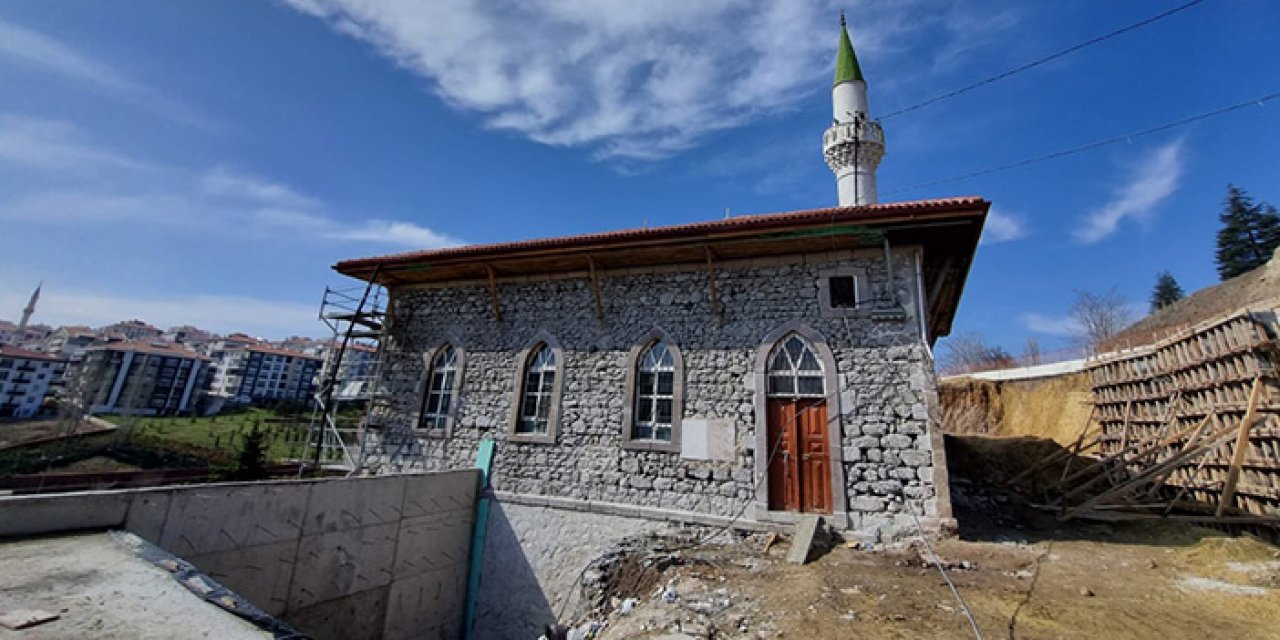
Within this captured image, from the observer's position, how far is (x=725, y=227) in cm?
780

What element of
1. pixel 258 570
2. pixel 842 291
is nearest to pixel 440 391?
pixel 258 570

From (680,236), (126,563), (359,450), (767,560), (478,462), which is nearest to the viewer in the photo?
(126,563)

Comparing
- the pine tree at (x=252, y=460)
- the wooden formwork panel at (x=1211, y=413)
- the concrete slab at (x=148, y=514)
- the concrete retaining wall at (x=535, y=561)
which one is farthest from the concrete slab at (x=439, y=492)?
the wooden formwork panel at (x=1211, y=413)

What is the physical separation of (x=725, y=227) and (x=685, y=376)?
2.56m

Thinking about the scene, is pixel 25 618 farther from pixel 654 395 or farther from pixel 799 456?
pixel 799 456

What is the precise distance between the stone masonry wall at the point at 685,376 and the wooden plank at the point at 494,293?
0.13m

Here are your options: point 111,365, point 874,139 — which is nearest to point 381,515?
point 874,139

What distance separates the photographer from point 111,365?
164ft

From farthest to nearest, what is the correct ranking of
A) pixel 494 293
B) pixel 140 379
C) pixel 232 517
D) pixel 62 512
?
pixel 140 379, pixel 494 293, pixel 232 517, pixel 62 512

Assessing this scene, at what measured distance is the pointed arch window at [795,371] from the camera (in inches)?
307

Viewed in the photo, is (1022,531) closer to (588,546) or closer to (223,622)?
(588,546)

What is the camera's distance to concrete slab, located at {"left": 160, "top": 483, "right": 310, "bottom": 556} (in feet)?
17.2

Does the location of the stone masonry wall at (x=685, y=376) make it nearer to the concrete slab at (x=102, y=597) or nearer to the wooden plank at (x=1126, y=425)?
the concrete slab at (x=102, y=597)

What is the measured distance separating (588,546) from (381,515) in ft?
10.6
